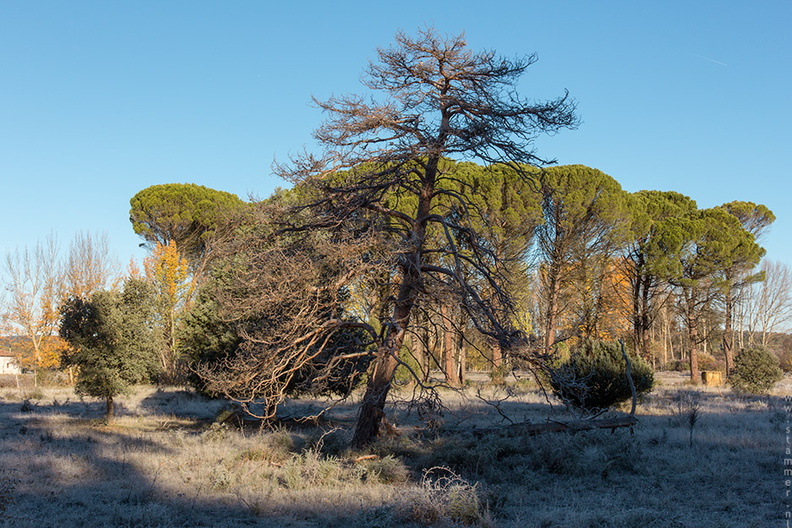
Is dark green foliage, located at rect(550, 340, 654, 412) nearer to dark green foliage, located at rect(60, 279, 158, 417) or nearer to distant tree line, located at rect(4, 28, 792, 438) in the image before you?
distant tree line, located at rect(4, 28, 792, 438)

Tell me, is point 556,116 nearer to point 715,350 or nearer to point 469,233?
point 469,233

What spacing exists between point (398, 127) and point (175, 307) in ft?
86.2

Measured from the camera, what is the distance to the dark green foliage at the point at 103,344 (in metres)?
16.5

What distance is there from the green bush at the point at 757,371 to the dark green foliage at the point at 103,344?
2049cm

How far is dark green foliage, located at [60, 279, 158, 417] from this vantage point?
16.5m

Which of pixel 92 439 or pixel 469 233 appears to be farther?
pixel 92 439

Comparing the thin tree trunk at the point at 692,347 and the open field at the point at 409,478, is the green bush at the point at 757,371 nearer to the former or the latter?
the open field at the point at 409,478

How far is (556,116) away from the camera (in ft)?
30.6

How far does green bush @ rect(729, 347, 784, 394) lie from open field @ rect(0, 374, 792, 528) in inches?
285

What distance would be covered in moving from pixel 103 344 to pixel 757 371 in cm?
2181

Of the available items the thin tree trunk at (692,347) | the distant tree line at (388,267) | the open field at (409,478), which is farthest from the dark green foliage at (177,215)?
the thin tree trunk at (692,347)

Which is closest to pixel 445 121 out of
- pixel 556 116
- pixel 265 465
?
pixel 556 116

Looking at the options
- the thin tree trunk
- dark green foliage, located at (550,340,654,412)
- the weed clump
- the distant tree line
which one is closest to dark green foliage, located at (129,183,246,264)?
the distant tree line

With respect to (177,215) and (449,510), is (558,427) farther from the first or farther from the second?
(177,215)
